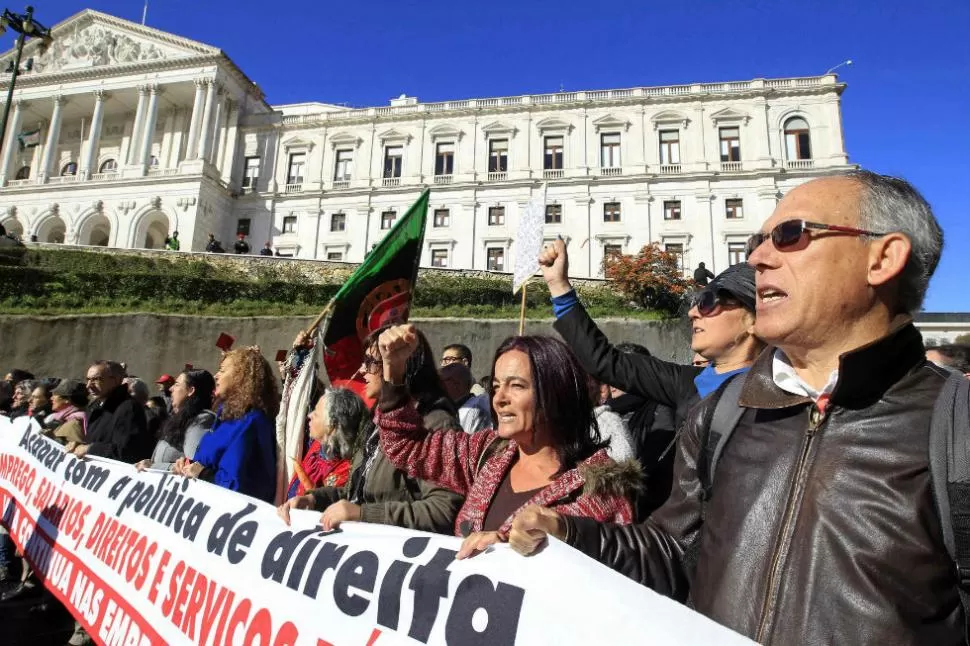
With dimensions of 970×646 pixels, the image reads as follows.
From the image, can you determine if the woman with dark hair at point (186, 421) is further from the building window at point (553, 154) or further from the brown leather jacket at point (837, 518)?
the building window at point (553, 154)

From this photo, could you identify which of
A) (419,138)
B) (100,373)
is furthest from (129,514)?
(419,138)

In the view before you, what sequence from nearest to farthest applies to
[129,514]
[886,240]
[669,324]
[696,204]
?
[886,240] < [129,514] < [669,324] < [696,204]

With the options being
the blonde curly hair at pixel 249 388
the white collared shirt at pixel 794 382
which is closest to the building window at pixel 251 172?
the blonde curly hair at pixel 249 388

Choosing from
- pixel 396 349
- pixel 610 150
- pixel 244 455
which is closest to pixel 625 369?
pixel 396 349

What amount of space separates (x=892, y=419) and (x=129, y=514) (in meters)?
4.12

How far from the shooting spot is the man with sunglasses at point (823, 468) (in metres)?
1.14

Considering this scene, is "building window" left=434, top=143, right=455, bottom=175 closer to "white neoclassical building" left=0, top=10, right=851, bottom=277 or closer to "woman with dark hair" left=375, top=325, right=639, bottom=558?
"white neoclassical building" left=0, top=10, right=851, bottom=277

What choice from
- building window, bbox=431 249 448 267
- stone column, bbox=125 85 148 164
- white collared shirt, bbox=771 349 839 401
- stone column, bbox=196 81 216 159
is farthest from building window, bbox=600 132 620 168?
white collared shirt, bbox=771 349 839 401

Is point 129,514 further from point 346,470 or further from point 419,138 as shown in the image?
point 419,138

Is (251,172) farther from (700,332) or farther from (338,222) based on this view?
(700,332)

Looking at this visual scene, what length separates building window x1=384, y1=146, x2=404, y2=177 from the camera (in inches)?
1428

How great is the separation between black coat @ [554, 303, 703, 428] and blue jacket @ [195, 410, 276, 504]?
95.3 inches

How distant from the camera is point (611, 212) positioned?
33125 mm

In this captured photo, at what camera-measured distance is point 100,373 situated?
17.2ft
